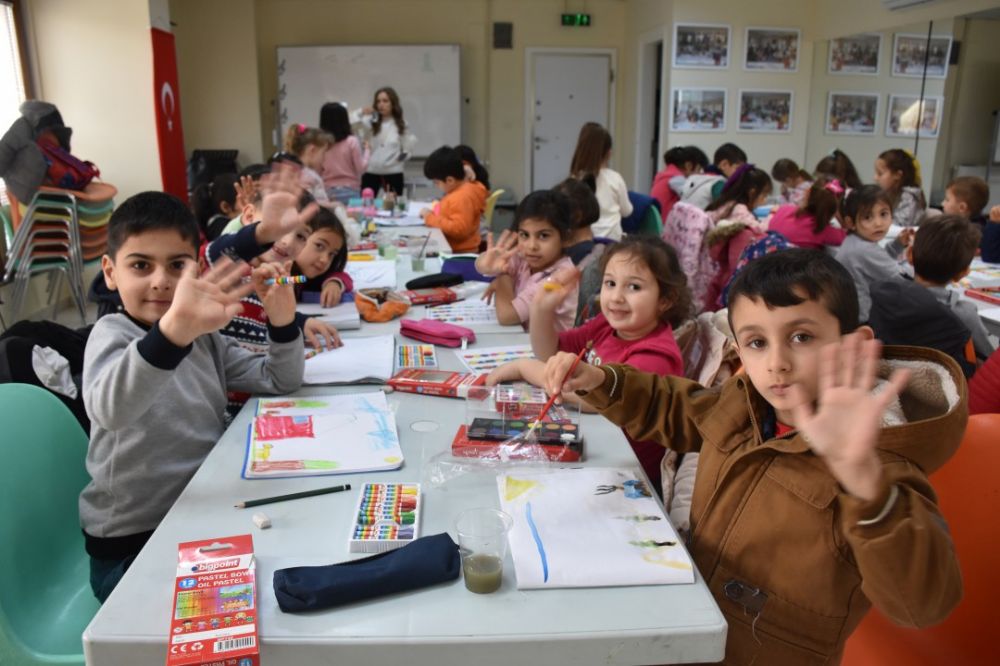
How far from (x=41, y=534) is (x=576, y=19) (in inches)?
342

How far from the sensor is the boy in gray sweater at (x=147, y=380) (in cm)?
124

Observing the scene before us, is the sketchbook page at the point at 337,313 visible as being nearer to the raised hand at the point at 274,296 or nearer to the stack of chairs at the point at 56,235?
the raised hand at the point at 274,296

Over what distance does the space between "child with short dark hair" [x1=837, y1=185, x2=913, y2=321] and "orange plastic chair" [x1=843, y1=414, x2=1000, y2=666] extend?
7.78 feet

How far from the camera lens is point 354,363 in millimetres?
1929

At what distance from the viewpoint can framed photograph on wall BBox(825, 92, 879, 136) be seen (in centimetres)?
685

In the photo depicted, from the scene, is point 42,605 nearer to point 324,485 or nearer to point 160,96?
point 324,485

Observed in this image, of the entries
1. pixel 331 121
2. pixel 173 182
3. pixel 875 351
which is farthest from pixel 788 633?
pixel 173 182

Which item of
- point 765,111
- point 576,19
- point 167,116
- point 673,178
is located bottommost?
point 673,178

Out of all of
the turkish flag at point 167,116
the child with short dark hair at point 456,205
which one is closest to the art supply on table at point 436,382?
the child with short dark hair at point 456,205

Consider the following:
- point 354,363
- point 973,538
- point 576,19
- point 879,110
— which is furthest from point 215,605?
point 576,19

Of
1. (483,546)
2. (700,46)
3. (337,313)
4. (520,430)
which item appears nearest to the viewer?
(483,546)

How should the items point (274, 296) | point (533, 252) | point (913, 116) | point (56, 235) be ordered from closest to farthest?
point (274, 296) → point (533, 252) → point (56, 235) → point (913, 116)

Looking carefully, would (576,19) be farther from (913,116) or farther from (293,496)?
(293,496)

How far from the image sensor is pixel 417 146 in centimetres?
875
